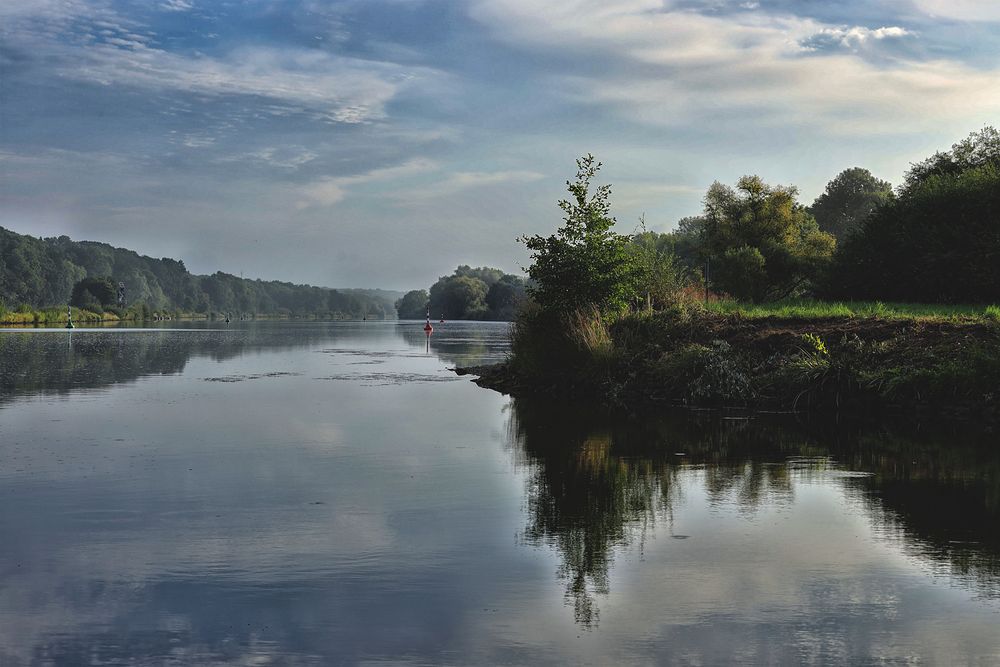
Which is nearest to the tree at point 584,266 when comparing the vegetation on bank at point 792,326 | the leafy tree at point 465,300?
the vegetation on bank at point 792,326

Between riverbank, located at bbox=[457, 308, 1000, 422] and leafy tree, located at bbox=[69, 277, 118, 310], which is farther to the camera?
leafy tree, located at bbox=[69, 277, 118, 310]

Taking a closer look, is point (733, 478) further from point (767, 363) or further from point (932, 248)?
point (932, 248)

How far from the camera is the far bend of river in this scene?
5.32 metres

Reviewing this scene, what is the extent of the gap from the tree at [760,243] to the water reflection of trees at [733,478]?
99.1 feet

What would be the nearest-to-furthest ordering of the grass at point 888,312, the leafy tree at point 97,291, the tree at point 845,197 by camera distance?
the grass at point 888,312 → the tree at point 845,197 → the leafy tree at point 97,291

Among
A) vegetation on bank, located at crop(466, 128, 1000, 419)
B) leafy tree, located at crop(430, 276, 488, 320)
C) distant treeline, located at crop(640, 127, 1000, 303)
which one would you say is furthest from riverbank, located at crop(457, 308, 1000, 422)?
leafy tree, located at crop(430, 276, 488, 320)

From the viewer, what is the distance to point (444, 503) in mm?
9258

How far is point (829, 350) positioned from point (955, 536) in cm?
1259

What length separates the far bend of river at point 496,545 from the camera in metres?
5.32

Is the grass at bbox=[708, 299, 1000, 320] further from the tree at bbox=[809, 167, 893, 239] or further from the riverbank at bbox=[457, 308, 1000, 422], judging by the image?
the tree at bbox=[809, 167, 893, 239]

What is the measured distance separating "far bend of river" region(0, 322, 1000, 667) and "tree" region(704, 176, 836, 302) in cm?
3152

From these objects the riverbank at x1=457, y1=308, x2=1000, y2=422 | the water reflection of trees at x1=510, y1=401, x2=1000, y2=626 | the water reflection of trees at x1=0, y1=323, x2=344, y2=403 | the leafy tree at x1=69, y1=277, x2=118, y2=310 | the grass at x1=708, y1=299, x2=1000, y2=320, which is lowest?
the water reflection of trees at x1=0, y1=323, x2=344, y2=403

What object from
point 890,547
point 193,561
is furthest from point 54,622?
point 890,547

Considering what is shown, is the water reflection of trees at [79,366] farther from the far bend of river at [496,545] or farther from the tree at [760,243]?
the tree at [760,243]
